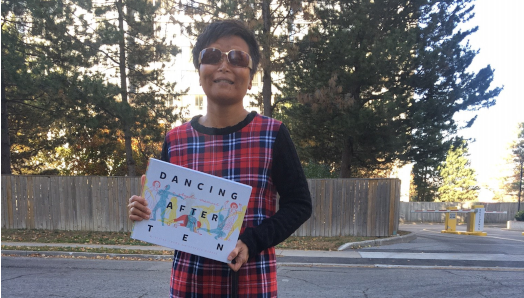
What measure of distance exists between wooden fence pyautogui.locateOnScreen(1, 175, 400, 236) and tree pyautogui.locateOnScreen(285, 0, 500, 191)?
88.2 inches

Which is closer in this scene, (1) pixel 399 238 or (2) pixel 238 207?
(2) pixel 238 207

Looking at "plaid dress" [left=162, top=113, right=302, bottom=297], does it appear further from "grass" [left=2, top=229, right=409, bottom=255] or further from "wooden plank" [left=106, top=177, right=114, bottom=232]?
"wooden plank" [left=106, top=177, right=114, bottom=232]

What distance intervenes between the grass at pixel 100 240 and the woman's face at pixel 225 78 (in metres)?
8.36

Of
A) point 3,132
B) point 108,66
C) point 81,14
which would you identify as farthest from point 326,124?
point 3,132

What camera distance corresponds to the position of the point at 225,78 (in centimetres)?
153

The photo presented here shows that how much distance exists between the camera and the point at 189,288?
143cm

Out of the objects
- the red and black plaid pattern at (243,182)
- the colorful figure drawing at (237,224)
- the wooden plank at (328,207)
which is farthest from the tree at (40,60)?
the colorful figure drawing at (237,224)

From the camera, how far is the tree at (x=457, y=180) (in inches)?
1528

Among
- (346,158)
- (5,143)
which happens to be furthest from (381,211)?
(5,143)

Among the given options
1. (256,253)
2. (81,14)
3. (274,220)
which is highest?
(81,14)

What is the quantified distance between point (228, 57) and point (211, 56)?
8 cm

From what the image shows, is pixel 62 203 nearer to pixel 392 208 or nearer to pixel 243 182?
pixel 392 208

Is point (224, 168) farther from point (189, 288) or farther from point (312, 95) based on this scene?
point (312, 95)

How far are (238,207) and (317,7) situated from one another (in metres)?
12.9
